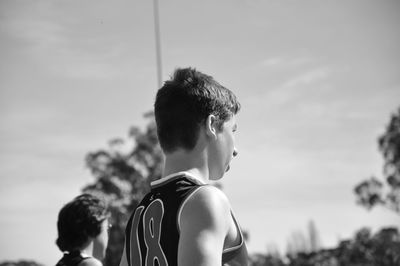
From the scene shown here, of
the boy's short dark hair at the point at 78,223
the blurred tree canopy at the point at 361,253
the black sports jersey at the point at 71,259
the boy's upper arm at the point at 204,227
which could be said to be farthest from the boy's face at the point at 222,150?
the blurred tree canopy at the point at 361,253

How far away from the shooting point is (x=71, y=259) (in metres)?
4.40

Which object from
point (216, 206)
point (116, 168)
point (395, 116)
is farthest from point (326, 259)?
point (216, 206)

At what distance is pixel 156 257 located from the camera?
2.02m

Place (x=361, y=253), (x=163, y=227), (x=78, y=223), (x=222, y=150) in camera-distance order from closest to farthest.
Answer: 1. (x=163, y=227)
2. (x=222, y=150)
3. (x=78, y=223)
4. (x=361, y=253)

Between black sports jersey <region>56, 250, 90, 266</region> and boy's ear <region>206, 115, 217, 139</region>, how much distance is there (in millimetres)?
2579

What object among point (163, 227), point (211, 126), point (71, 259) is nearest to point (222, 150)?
point (211, 126)

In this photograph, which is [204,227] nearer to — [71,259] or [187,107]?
[187,107]

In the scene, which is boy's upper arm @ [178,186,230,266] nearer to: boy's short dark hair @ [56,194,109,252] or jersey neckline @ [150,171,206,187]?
jersey neckline @ [150,171,206,187]

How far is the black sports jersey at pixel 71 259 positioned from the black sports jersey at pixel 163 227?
2.22m

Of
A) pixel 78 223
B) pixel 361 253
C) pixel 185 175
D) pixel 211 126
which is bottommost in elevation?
pixel 361 253

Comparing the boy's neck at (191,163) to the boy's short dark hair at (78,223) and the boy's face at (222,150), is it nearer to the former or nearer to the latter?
the boy's face at (222,150)

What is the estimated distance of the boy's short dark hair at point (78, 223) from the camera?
4.51 metres

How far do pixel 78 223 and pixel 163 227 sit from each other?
2.69 metres

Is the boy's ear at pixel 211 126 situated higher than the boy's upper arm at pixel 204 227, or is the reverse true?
the boy's ear at pixel 211 126
